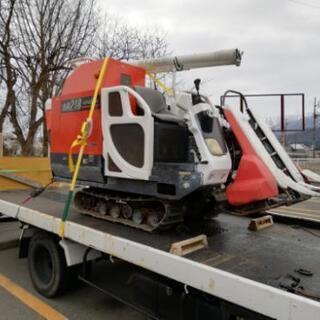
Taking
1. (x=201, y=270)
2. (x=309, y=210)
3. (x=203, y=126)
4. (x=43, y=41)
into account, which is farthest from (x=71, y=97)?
(x=43, y=41)

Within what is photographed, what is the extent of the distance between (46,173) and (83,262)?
148 inches

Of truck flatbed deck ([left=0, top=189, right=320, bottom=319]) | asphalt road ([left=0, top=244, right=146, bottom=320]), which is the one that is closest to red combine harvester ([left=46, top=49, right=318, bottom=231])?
truck flatbed deck ([left=0, top=189, right=320, bottom=319])

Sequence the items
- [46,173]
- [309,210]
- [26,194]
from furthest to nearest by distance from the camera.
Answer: [309,210]
[46,173]
[26,194]

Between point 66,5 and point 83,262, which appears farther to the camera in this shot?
point 66,5

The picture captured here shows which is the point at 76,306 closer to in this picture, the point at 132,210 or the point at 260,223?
the point at 132,210

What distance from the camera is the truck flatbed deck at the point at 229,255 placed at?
9.07 ft

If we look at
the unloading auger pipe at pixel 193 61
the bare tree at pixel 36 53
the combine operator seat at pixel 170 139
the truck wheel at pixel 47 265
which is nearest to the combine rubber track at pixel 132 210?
the combine operator seat at pixel 170 139

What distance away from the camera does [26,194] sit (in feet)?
23.0

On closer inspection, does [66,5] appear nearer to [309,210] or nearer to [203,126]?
[309,210]

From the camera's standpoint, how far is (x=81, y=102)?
198 inches

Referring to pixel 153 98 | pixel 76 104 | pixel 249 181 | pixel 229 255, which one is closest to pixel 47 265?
pixel 76 104

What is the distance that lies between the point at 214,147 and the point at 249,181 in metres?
0.52

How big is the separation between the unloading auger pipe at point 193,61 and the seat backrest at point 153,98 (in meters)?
0.43

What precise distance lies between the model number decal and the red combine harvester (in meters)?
0.01
